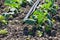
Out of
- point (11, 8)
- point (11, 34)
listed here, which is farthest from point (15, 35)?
point (11, 8)

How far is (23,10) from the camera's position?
13.5 feet

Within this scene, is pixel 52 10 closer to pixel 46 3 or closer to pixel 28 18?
pixel 46 3

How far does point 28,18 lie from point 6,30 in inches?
18.1

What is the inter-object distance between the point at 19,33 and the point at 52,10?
3.07 feet

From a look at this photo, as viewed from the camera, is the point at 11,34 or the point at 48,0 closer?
the point at 11,34

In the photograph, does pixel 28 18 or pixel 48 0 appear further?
pixel 48 0

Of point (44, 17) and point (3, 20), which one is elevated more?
point (3, 20)

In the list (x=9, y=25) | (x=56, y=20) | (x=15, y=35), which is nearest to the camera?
(x=15, y=35)

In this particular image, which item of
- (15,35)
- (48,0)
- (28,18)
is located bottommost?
(15,35)

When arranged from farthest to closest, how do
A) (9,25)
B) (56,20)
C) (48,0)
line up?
1. (48,0)
2. (56,20)
3. (9,25)

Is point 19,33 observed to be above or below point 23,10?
below

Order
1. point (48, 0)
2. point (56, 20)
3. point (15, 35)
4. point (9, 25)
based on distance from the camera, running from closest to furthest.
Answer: point (15, 35), point (9, 25), point (56, 20), point (48, 0)

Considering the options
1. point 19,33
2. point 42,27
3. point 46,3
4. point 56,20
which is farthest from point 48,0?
point 19,33

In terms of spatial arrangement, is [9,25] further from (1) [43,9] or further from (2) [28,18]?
(1) [43,9]
